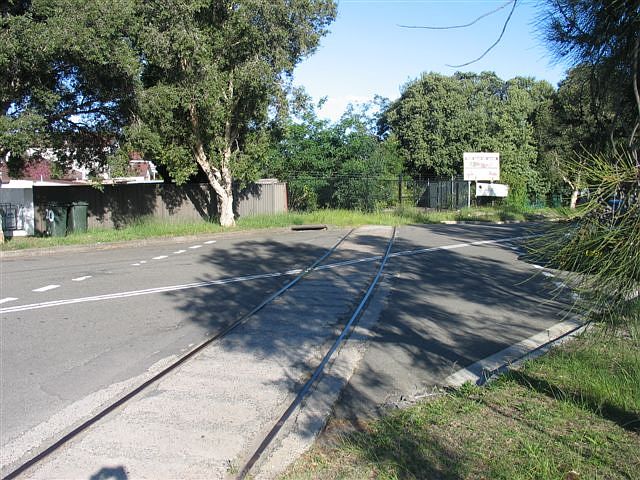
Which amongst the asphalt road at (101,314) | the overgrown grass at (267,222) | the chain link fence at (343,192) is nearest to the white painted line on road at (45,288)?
the asphalt road at (101,314)

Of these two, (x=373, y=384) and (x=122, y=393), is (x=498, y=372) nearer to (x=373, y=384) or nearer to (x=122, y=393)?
(x=373, y=384)

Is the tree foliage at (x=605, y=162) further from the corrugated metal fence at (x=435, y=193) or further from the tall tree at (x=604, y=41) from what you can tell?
the corrugated metal fence at (x=435, y=193)

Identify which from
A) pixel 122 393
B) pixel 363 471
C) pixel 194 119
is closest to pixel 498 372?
pixel 363 471

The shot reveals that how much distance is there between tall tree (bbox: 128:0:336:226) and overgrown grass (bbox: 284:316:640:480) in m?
14.9

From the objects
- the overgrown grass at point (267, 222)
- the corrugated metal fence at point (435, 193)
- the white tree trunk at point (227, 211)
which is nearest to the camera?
the overgrown grass at point (267, 222)

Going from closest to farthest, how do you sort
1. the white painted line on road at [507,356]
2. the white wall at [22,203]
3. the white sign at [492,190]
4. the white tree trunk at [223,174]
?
1. the white painted line on road at [507,356]
2. the white wall at [22,203]
3. the white tree trunk at [223,174]
4. the white sign at [492,190]

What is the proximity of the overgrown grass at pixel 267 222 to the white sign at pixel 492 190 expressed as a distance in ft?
10.8

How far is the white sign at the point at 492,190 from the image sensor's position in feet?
125

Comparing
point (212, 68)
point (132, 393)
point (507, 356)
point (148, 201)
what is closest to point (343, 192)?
point (148, 201)

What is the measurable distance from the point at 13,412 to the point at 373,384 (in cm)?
326

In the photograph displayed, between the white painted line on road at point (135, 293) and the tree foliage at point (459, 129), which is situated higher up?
the tree foliage at point (459, 129)

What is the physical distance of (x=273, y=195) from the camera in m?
26.9

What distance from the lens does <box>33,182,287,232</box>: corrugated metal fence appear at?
69.7 ft

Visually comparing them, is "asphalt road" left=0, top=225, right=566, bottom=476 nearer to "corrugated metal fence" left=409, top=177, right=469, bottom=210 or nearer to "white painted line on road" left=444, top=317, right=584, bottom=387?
"white painted line on road" left=444, top=317, right=584, bottom=387
